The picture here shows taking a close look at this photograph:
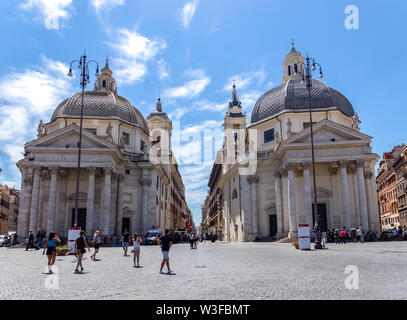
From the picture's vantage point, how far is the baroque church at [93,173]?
124 feet

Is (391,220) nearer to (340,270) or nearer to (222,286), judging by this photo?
(340,270)

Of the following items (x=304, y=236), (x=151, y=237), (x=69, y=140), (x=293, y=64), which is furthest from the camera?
(x=293, y=64)

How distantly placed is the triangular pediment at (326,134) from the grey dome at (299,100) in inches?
270

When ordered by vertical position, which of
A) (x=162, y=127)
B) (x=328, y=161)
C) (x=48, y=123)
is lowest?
(x=328, y=161)

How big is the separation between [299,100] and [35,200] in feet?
105

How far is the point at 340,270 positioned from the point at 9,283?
10.5 meters

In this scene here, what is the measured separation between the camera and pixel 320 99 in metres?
44.4

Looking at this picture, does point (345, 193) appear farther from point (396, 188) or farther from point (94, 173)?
point (396, 188)

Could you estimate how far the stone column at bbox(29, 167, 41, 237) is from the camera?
3681 centimetres

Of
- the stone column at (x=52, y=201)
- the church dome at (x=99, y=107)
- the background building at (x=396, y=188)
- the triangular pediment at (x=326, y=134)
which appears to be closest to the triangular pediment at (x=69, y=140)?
the stone column at (x=52, y=201)

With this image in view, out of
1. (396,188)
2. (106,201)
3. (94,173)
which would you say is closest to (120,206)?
(106,201)

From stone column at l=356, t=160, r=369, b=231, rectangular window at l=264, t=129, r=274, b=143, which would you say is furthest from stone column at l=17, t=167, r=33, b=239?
stone column at l=356, t=160, r=369, b=231

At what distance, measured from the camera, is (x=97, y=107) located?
1839 inches
